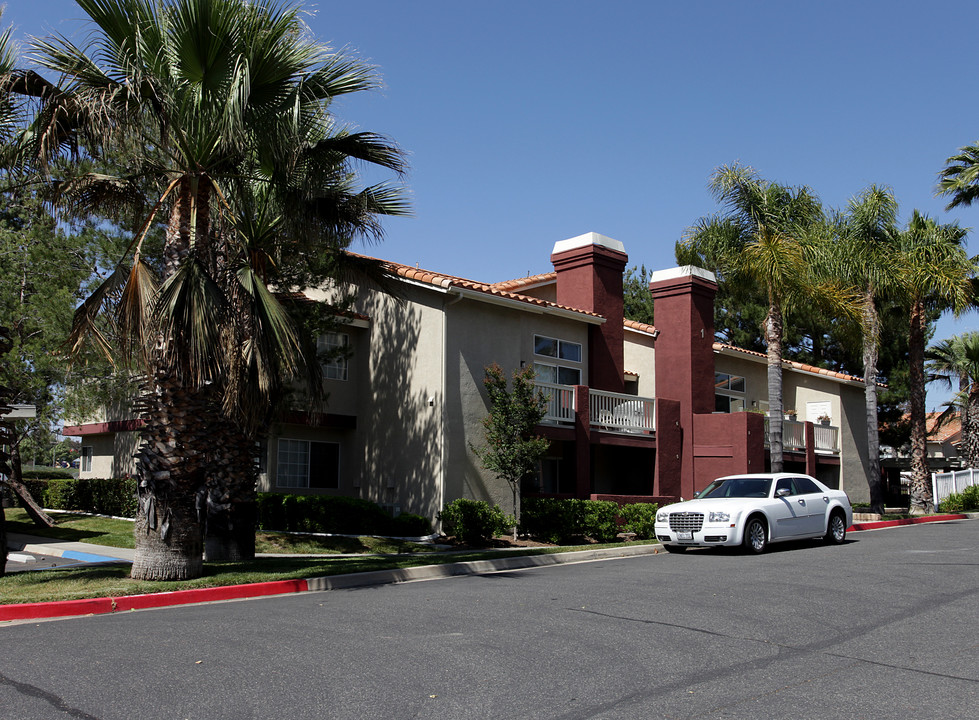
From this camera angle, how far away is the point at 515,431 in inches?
734

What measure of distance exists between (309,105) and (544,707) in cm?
950

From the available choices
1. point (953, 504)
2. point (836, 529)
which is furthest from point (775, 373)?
point (953, 504)

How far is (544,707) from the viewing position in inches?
227

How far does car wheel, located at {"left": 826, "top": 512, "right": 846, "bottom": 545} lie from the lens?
17031 millimetres

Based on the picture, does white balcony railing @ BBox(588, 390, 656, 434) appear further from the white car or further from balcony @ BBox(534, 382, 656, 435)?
the white car

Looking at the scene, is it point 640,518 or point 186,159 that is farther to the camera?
point 640,518

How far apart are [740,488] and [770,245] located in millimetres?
8410

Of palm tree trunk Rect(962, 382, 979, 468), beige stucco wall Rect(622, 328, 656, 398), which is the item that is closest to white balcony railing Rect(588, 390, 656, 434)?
beige stucco wall Rect(622, 328, 656, 398)

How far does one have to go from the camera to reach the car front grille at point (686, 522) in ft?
51.0

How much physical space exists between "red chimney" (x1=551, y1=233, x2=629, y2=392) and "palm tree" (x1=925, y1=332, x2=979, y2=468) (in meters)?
18.7

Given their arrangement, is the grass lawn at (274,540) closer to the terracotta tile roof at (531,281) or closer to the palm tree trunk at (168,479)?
the palm tree trunk at (168,479)

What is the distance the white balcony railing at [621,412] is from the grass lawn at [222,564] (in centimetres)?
578

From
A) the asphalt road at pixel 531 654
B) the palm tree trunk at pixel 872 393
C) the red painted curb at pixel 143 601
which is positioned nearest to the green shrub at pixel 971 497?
the palm tree trunk at pixel 872 393

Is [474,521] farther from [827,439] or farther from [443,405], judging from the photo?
[827,439]
